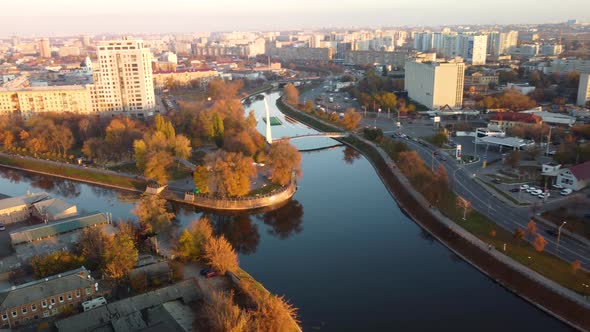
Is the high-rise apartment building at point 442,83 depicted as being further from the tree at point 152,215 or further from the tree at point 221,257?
the tree at point 221,257

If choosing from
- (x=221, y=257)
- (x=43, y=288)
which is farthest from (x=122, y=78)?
(x=43, y=288)

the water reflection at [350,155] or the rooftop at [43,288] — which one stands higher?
the rooftop at [43,288]

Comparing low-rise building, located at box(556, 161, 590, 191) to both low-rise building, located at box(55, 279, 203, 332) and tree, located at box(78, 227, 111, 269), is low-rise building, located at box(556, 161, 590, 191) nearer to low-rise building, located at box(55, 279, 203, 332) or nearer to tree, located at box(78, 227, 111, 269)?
low-rise building, located at box(55, 279, 203, 332)

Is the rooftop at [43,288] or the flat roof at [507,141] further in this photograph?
the flat roof at [507,141]

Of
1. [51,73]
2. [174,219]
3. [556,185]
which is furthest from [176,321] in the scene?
[51,73]

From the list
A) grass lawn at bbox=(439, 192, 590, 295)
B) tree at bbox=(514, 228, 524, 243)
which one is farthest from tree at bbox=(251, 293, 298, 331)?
tree at bbox=(514, 228, 524, 243)

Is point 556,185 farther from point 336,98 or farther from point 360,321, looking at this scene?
point 336,98

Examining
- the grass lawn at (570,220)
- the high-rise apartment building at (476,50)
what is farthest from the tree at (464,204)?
the high-rise apartment building at (476,50)
